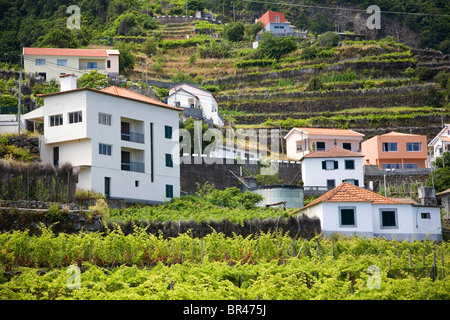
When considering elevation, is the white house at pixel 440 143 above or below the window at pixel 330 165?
above

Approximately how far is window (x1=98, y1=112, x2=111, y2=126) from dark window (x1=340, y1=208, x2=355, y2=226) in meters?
12.8

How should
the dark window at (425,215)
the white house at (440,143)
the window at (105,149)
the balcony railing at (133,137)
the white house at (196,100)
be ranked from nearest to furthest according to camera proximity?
the window at (105,149) < the dark window at (425,215) < the balcony railing at (133,137) < the white house at (440,143) < the white house at (196,100)

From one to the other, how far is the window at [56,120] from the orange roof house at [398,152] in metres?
30.9

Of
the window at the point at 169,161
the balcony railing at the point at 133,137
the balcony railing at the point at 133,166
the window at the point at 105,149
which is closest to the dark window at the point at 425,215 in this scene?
the window at the point at 169,161

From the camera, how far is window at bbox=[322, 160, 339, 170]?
5050 centimetres

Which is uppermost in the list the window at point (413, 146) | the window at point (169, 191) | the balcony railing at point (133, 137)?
the window at point (413, 146)

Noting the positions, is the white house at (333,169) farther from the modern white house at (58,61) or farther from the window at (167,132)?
the modern white house at (58,61)

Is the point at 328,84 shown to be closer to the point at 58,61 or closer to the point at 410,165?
the point at 410,165

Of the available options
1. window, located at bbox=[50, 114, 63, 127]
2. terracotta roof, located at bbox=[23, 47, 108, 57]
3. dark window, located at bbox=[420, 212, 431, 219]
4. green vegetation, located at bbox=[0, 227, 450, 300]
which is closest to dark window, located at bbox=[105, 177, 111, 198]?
window, located at bbox=[50, 114, 63, 127]

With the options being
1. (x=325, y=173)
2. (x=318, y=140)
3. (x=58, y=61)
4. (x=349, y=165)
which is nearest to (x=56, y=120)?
(x=325, y=173)

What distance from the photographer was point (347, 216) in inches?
1426

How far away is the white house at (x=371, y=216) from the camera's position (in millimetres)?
36000

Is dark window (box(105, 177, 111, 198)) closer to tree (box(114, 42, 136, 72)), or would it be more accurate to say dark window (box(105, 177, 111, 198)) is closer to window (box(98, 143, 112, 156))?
window (box(98, 143, 112, 156))
